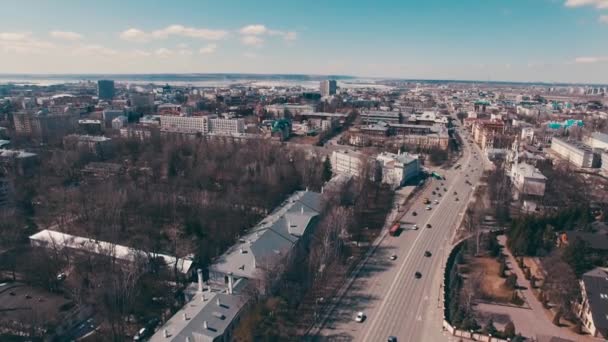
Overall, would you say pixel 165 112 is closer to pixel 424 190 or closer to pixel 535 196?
pixel 424 190

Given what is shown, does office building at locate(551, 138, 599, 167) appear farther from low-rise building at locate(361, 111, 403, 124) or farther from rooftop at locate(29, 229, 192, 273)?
rooftop at locate(29, 229, 192, 273)

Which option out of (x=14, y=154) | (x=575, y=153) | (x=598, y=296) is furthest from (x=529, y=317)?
(x=14, y=154)

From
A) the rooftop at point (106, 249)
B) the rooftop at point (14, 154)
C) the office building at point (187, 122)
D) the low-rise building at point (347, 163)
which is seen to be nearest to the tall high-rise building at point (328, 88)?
the office building at point (187, 122)

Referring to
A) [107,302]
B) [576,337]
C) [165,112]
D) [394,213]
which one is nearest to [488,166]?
[394,213]

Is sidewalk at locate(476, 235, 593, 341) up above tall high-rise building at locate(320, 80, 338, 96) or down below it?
below

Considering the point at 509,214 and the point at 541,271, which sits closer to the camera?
the point at 541,271

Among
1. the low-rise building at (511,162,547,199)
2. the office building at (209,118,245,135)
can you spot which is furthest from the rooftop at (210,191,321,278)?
the office building at (209,118,245,135)
